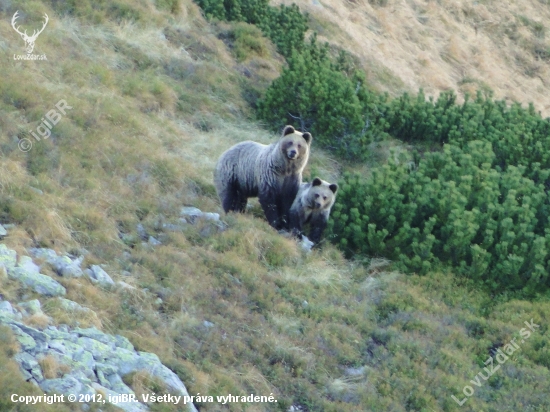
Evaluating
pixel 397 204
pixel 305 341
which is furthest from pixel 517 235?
pixel 305 341

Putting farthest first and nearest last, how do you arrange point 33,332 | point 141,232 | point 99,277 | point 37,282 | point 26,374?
point 141,232 → point 99,277 → point 37,282 → point 33,332 → point 26,374

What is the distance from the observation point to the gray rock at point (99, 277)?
903 centimetres

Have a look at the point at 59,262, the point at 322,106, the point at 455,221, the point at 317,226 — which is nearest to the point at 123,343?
the point at 59,262

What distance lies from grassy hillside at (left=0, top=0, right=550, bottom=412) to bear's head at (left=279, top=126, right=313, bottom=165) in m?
1.10

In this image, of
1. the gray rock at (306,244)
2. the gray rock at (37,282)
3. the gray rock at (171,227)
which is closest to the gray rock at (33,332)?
the gray rock at (37,282)

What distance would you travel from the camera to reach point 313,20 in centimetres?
2298

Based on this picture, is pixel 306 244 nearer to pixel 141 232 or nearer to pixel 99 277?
pixel 141 232

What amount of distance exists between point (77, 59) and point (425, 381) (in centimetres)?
877

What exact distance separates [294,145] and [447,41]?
1703cm

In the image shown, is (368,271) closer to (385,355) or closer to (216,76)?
(385,355)

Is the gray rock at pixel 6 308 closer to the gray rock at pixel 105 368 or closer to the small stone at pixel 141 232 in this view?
the gray rock at pixel 105 368

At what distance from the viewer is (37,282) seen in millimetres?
8242

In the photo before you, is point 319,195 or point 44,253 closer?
point 44,253

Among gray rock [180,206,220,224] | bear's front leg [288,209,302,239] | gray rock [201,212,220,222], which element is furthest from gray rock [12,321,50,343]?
bear's front leg [288,209,302,239]
